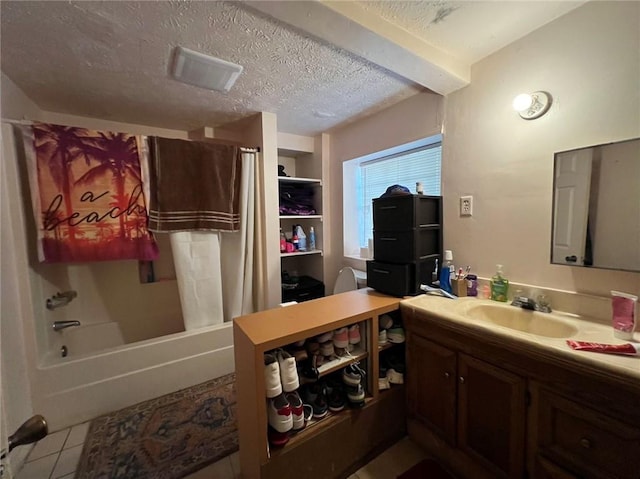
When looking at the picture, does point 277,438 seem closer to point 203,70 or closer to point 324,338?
point 324,338

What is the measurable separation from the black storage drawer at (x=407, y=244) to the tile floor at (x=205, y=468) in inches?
38.8

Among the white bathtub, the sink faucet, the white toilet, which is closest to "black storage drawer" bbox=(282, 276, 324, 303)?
the white toilet

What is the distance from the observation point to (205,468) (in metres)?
1.28

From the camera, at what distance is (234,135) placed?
246cm

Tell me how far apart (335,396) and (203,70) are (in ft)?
6.06

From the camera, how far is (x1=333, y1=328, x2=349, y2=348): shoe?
1251 mm

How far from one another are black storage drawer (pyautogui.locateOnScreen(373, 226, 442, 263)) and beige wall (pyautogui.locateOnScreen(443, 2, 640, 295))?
0.13 m

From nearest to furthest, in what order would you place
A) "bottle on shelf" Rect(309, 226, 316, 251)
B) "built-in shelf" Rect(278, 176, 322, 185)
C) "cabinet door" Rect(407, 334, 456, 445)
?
"cabinet door" Rect(407, 334, 456, 445) → "built-in shelf" Rect(278, 176, 322, 185) → "bottle on shelf" Rect(309, 226, 316, 251)

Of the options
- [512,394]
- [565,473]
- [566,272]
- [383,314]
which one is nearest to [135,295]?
[383,314]

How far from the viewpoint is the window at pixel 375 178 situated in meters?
2.05

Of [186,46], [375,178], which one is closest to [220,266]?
[186,46]

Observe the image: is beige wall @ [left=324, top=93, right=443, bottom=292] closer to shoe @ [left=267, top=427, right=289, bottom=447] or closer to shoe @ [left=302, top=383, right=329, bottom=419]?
shoe @ [left=302, top=383, right=329, bottom=419]

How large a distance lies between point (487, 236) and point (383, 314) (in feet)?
2.44

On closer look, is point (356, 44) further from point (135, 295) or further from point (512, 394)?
point (135, 295)
